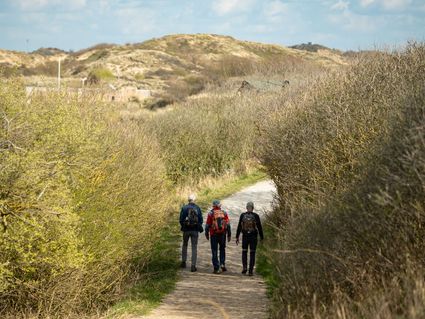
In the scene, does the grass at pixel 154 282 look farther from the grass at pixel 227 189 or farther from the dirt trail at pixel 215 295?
the grass at pixel 227 189

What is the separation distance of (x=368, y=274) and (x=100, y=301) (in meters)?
7.43

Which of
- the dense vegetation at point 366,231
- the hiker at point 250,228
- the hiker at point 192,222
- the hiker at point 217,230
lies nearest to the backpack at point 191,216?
the hiker at point 192,222

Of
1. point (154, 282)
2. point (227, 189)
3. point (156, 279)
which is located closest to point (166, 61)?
point (227, 189)

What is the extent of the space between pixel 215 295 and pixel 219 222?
2369 millimetres

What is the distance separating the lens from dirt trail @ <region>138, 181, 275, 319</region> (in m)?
12.3

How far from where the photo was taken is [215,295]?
13.7m

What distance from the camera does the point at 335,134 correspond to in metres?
13.7

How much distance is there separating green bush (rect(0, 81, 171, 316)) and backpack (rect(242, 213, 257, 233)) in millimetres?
2520

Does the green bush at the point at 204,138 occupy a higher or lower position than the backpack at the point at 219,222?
higher

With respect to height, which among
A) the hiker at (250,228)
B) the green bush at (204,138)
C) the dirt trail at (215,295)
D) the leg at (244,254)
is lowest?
the dirt trail at (215,295)

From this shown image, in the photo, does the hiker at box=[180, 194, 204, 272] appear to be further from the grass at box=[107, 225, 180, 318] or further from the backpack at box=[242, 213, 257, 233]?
the backpack at box=[242, 213, 257, 233]

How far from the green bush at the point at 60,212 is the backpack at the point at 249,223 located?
252 centimetres

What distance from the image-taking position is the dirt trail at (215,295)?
40.4 ft

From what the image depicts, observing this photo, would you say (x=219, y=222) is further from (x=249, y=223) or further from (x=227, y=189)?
(x=227, y=189)
